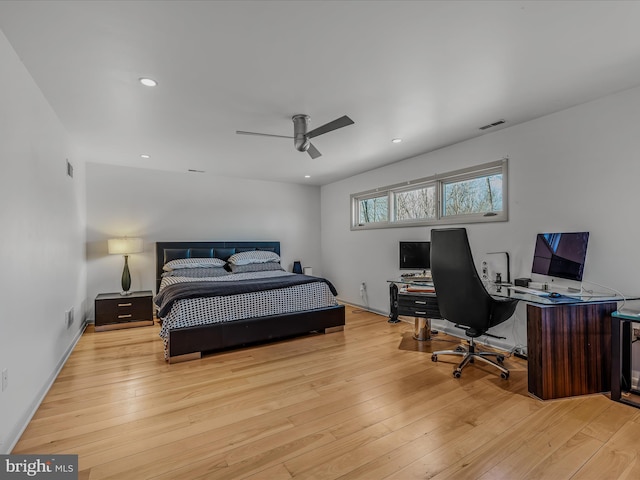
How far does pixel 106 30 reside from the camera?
1677 millimetres

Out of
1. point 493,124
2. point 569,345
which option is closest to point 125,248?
point 493,124

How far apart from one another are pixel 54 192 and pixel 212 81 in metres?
1.76

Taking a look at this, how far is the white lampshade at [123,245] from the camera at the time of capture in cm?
425

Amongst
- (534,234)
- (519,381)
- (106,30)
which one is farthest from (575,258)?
(106,30)

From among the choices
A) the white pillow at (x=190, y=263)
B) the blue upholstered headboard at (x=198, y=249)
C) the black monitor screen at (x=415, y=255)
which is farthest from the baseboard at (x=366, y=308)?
the white pillow at (x=190, y=263)

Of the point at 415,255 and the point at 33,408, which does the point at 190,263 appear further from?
the point at 415,255

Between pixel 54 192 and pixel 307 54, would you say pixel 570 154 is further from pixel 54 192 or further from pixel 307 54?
pixel 54 192

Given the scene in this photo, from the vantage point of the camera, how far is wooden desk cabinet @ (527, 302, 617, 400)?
225 centimetres

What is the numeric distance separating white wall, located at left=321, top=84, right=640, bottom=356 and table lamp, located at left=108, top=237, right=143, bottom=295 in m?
3.97

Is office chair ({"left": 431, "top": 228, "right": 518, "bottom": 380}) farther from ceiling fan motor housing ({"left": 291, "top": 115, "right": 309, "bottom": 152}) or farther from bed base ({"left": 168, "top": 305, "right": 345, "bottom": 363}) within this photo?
bed base ({"left": 168, "top": 305, "right": 345, "bottom": 363})

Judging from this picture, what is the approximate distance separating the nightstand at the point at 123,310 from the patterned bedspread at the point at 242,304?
15.7 inches

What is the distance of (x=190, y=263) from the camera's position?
15.1 feet

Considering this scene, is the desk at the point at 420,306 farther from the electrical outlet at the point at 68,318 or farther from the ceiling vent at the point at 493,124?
the electrical outlet at the point at 68,318

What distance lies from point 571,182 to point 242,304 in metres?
3.39
